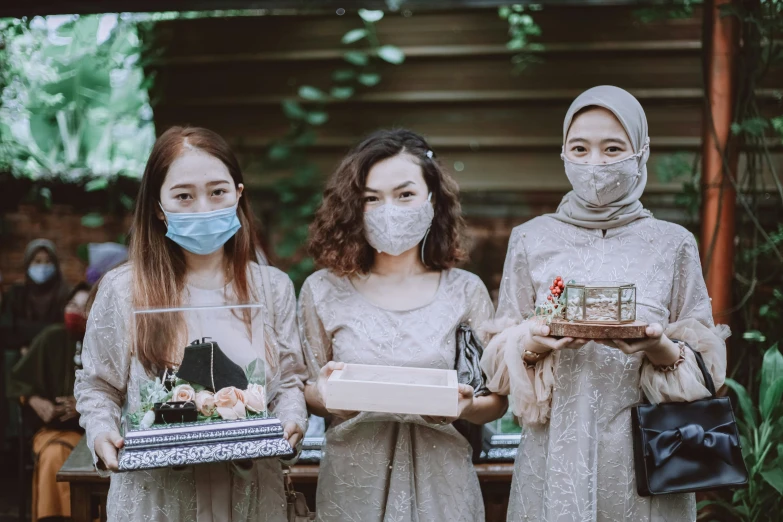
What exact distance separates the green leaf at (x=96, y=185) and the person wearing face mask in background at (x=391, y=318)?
3377 millimetres

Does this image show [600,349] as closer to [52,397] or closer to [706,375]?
[706,375]

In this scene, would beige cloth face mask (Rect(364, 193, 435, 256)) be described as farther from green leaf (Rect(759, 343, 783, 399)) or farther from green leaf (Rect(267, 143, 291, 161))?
green leaf (Rect(267, 143, 291, 161))

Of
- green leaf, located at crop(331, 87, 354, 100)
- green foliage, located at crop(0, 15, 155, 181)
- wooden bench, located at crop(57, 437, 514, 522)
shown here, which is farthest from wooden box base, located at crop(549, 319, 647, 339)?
green foliage, located at crop(0, 15, 155, 181)

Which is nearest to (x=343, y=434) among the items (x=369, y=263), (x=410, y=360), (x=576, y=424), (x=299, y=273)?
(x=410, y=360)

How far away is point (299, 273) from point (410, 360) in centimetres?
312

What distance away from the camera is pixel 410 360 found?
9.57 ft

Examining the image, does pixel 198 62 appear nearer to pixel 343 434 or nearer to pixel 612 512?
pixel 343 434

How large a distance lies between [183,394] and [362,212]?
100 cm

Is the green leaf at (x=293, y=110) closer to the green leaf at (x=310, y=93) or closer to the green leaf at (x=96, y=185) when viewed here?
the green leaf at (x=310, y=93)

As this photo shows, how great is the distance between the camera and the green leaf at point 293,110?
233 inches

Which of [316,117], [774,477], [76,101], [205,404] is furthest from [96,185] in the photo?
[774,477]

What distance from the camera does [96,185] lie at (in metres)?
6.00

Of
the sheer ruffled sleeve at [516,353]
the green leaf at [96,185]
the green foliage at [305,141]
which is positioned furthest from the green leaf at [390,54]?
the sheer ruffled sleeve at [516,353]

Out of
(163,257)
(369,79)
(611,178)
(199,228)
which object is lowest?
(163,257)
